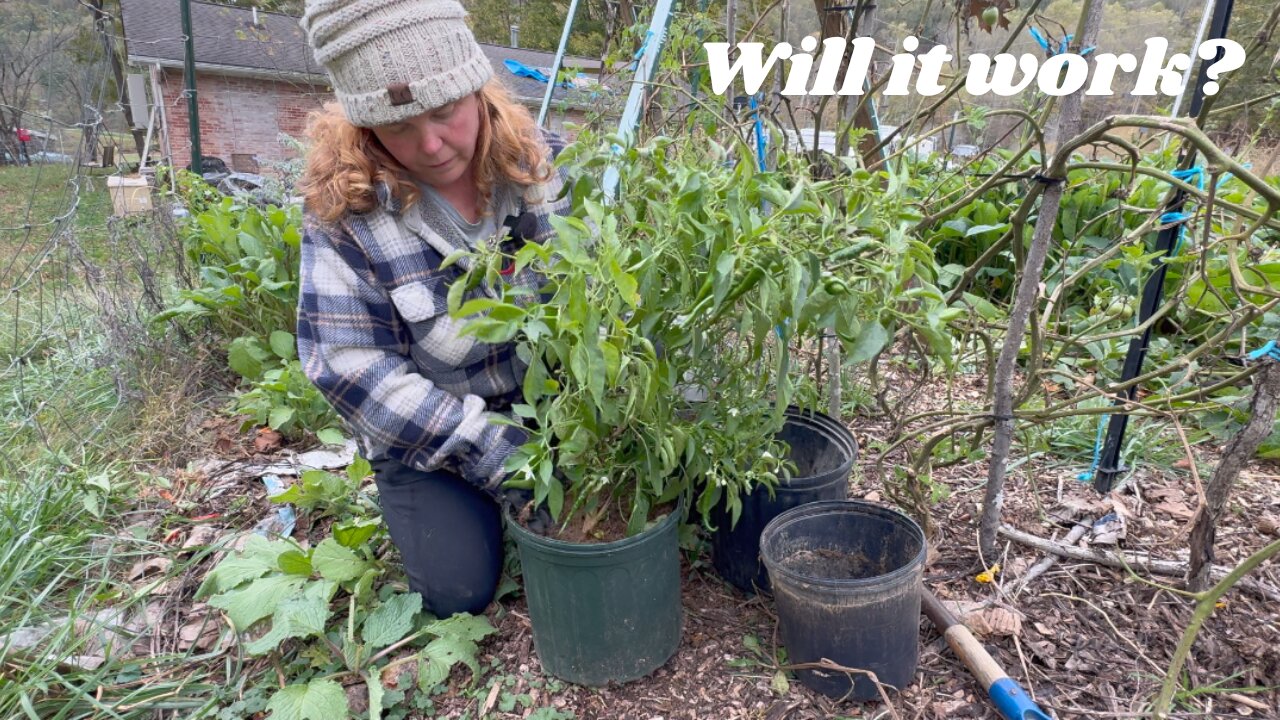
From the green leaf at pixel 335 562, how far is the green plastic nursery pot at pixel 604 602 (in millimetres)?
506

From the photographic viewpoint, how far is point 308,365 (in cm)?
185

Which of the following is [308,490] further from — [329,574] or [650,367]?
[650,367]

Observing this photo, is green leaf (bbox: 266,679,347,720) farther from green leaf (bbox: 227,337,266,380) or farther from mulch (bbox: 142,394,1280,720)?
green leaf (bbox: 227,337,266,380)

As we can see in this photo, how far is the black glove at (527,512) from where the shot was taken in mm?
1713

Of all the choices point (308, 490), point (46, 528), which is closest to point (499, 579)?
point (308, 490)

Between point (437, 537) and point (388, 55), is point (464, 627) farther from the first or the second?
point (388, 55)

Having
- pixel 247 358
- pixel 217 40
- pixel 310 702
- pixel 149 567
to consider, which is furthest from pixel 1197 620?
pixel 217 40

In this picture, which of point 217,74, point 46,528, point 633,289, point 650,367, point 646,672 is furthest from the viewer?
point 217,74

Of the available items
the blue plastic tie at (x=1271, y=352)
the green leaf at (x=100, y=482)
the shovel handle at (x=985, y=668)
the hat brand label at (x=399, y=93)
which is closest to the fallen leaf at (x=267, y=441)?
the green leaf at (x=100, y=482)

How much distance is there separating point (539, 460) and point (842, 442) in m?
0.90

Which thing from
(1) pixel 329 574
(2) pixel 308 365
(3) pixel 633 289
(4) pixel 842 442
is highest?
(3) pixel 633 289

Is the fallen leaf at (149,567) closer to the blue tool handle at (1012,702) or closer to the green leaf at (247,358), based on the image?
the green leaf at (247,358)

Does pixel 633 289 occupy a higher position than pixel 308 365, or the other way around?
pixel 633 289

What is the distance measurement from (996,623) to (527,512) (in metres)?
1.13
